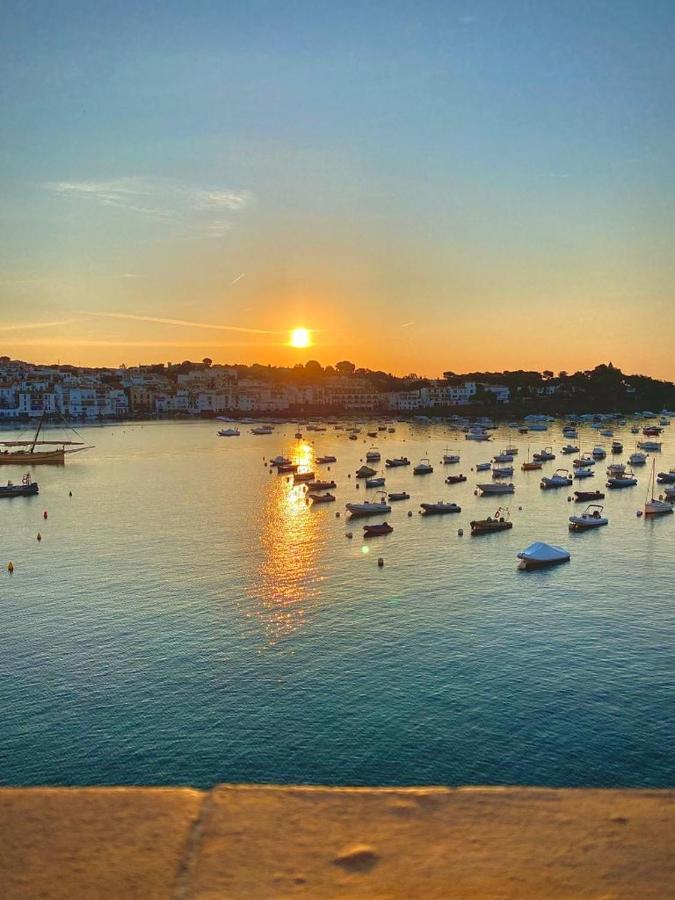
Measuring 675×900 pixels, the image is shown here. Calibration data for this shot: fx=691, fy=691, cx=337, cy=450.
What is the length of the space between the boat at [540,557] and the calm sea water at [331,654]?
1.05m

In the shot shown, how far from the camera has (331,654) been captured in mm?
26562

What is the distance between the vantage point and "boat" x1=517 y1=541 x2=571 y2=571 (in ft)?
131

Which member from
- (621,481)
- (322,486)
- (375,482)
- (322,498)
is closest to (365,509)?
(322,498)

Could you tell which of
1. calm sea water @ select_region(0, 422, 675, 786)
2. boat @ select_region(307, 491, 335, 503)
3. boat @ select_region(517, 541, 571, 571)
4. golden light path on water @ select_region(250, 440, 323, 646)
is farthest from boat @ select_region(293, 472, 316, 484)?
boat @ select_region(517, 541, 571, 571)

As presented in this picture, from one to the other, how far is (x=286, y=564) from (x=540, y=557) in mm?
14790

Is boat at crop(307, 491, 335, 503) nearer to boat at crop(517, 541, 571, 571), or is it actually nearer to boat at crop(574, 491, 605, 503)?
boat at crop(574, 491, 605, 503)

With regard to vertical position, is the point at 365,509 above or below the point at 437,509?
above

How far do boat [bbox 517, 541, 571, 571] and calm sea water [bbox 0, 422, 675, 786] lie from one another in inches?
41.4

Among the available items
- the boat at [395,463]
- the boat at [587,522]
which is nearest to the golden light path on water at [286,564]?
the boat at [587,522]

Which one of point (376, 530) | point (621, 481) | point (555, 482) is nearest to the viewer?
point (376, 530)

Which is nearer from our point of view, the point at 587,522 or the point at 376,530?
the point at 376,530

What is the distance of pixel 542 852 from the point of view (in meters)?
3.00

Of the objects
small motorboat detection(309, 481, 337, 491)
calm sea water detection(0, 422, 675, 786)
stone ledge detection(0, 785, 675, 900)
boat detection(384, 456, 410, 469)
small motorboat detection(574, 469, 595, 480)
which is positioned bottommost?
calm sea water detection(0, 422, 675, 786)

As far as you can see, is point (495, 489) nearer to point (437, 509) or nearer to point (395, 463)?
point (437, 509)
